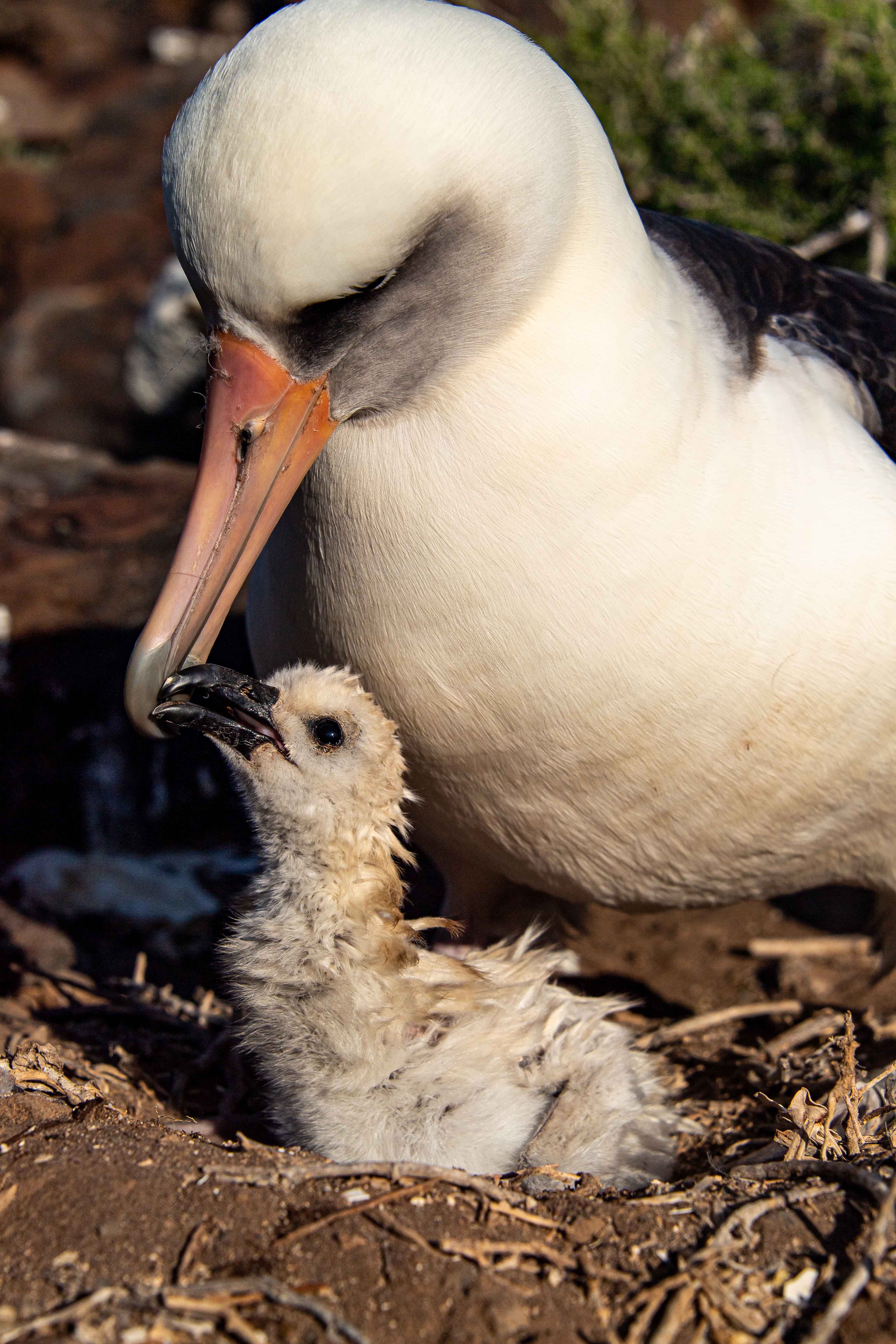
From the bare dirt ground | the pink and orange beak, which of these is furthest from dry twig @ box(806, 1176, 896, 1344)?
the pink and orange beak

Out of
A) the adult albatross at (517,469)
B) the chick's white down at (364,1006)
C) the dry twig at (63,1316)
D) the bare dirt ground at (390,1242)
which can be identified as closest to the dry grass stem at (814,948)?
the adult albatross at (517,469)

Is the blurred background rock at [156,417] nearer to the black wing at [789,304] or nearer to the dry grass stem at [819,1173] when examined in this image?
the black wing at [789,304]

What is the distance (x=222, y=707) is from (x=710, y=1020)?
6.82ft

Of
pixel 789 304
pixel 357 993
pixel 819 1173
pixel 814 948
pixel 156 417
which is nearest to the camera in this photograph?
pixel 819 1173

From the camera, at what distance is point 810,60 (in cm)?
809

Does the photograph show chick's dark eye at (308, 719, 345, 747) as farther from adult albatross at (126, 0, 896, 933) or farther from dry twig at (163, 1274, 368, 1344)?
dry twig at (163, 1274, 368, 1344)

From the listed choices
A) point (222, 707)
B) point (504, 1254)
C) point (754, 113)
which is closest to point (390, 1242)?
point (504, 1254)

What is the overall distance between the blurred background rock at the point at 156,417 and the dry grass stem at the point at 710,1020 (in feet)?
6.58

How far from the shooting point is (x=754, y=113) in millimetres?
7383

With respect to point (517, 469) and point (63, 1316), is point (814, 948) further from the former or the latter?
point (63, 1316)

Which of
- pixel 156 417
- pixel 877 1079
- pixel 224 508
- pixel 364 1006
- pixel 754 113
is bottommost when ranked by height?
pixel 156 417

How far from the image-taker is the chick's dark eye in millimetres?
3477

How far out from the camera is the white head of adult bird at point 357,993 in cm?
348

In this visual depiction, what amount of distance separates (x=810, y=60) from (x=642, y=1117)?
6.59 m
